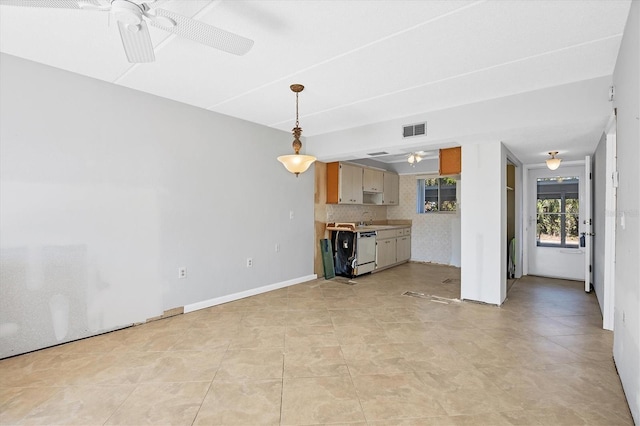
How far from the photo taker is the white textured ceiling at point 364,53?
2.06 m

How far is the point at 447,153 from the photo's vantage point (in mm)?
4512

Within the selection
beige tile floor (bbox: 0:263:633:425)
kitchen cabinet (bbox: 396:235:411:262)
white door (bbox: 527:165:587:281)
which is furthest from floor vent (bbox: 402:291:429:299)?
white door (bbox: 527:165:587:281)

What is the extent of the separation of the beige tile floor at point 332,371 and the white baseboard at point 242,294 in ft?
0.46

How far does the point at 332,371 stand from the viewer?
242 cm

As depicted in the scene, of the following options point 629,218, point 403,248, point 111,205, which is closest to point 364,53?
point 629,218

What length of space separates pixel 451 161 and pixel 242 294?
11.4 feet

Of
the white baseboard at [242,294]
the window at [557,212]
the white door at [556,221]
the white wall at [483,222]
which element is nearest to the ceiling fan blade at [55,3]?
the white baseboard at [242,294]

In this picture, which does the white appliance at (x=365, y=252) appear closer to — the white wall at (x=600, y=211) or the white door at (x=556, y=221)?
the white door at (x=556, y=221)

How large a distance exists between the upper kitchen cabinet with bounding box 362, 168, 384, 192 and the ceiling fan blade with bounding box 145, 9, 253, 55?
4801 millimetres

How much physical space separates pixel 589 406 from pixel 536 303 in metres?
2.48

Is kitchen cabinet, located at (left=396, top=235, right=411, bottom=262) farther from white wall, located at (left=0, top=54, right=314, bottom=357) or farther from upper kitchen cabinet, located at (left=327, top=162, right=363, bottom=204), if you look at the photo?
white wall, located at (left=0, top=54, right=314, bottom=357)

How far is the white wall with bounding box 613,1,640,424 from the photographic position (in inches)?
70.2

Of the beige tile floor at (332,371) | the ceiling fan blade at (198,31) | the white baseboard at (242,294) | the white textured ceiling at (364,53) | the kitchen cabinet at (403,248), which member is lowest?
the beige tile floor at (332,371)

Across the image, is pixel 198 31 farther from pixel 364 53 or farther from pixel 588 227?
pixel 588 227
